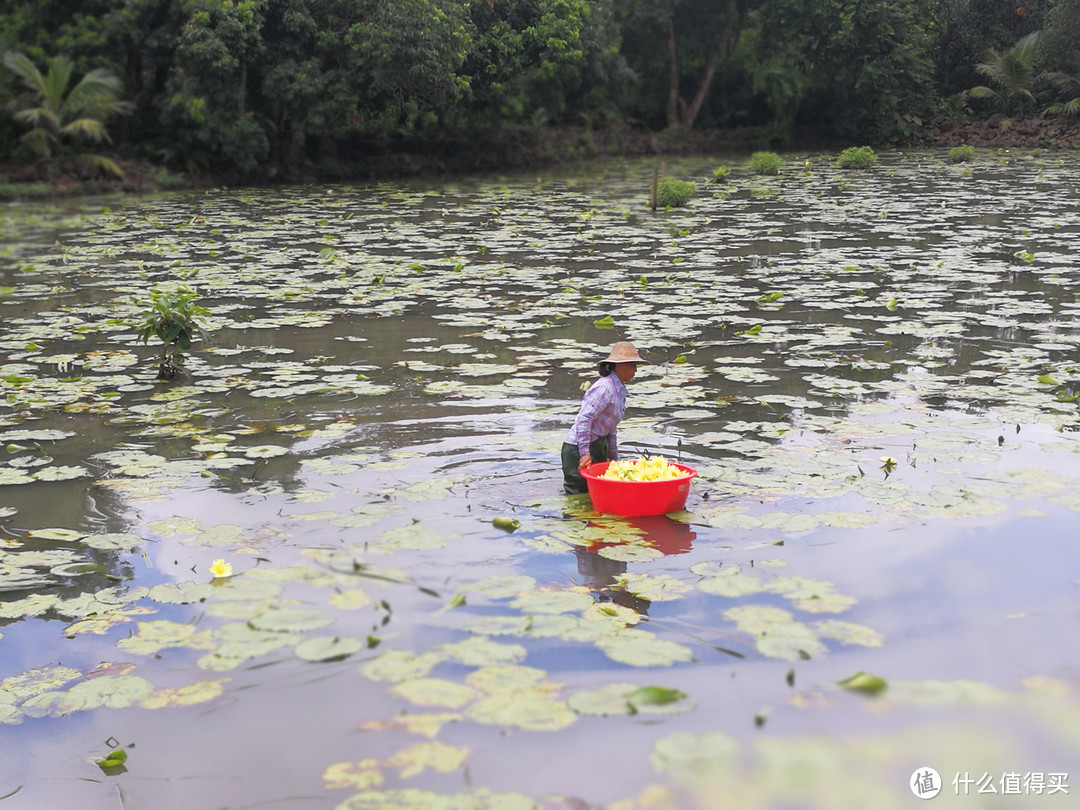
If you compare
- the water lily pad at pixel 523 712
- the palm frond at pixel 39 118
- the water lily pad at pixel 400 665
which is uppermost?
the palm frond at pixel 39 118

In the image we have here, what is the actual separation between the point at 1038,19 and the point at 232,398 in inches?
1245

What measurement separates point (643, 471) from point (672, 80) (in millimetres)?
27679

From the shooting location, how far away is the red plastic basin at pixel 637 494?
4.16 metres

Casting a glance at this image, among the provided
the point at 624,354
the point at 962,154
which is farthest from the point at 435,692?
the point at 962,154

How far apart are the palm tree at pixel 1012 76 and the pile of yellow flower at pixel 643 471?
28.7 meters

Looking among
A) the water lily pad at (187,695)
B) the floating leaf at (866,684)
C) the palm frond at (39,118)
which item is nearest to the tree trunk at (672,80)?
the palm frond at (39,118)

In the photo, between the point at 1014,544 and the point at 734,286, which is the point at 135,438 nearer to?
the point at 1014,544

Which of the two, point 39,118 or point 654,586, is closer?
point 654,586

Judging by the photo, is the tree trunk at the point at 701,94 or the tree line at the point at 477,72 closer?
the tree line at the point at 477,72

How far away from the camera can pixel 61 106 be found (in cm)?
1875

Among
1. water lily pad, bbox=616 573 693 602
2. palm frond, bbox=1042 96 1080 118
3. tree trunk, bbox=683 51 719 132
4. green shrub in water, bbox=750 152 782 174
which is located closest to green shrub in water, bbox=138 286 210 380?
water lily pad, bbox=616 573 693 602

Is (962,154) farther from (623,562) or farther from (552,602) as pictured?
(552,602)

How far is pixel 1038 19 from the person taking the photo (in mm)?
30562

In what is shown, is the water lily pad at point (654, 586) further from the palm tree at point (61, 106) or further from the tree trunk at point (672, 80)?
the tree trunk at point (672, 80)
